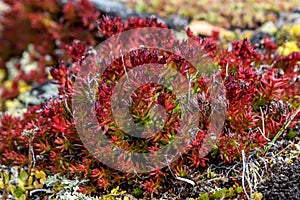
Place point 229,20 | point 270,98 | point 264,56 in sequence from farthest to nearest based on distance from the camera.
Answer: point 229,20 < point 264,56 < point 270,98

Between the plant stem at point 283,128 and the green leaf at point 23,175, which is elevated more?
the plant stem at point 283,128

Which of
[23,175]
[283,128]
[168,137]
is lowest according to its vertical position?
[23,175]

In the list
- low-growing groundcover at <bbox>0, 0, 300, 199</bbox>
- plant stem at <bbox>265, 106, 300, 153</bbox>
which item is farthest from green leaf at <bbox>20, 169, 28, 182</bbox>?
plant stem at <bbox>265, 106, 300, 153</bbox>

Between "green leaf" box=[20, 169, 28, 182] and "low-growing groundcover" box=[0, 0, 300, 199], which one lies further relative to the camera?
"green leaf" box=[20, 169, 28, 182]

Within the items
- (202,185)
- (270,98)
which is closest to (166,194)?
(202,185)

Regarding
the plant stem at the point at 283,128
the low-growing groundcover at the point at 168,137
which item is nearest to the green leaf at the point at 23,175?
the low-growing groundcover at the point at 168,137

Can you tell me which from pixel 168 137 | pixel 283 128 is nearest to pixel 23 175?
pixel 168 137

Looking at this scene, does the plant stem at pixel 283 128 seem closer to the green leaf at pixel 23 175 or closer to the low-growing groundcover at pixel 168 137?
the low-growing groundcover at pixel 168 137

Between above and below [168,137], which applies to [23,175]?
below

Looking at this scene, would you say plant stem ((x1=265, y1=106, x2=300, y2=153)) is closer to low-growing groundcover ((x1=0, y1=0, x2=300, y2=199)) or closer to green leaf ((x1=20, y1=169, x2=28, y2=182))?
low-growing groundcover ((x1=0, y1=0, x2=300, y2=199))

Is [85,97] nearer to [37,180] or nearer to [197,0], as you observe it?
[37,180]

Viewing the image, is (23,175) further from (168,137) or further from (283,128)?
(283,128)
